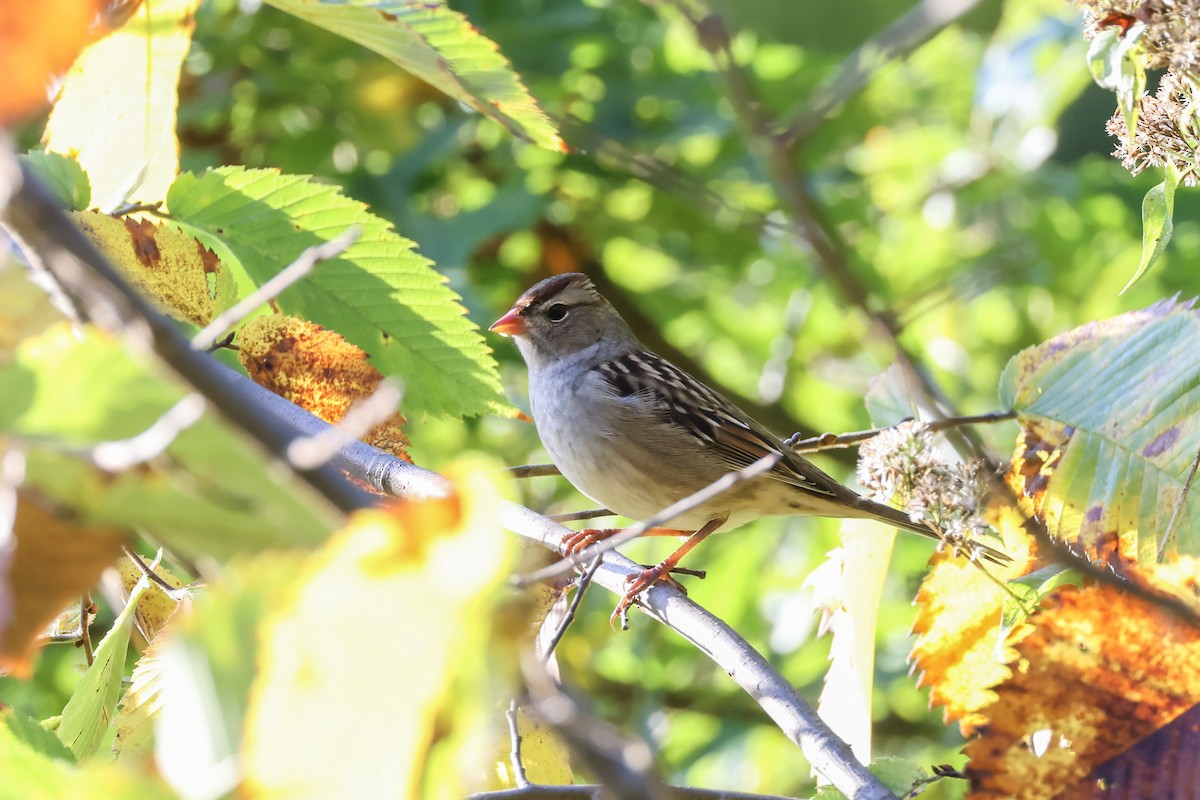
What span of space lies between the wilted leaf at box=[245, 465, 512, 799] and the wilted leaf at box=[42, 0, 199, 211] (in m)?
1.19

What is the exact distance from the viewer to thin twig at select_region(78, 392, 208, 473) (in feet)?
1.74

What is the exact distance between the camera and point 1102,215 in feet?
11.6

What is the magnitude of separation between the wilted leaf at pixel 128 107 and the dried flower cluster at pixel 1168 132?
110 cm

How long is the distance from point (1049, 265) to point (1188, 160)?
8.93 ft

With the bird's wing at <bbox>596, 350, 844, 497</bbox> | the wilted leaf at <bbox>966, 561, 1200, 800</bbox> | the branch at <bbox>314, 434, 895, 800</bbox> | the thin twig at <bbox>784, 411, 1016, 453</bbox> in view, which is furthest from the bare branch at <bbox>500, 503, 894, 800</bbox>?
the bird's wing at <bbox>596, 350, 844, 497</bbox>

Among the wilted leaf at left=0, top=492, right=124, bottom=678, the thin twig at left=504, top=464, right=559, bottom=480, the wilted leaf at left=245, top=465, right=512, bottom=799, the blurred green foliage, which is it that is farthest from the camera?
the blurred green foliage

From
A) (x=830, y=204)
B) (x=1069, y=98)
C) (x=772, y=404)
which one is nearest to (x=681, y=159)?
(x=830, y=204)

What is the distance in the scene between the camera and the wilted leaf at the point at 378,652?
0.48 meters

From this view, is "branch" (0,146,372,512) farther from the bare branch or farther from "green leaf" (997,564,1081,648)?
"green leaf" (997,564,1081,648)

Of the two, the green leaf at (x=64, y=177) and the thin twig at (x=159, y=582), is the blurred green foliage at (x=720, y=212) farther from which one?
the thin twig at (x=159, y=582)

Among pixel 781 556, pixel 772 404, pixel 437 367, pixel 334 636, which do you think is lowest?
pixel 334 636

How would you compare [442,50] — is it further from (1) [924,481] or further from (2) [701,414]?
(2) [701,414]

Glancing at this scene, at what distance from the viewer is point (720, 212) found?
3.01 meters

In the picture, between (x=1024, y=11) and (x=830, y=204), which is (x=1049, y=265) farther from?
(x=1024, y=11)
